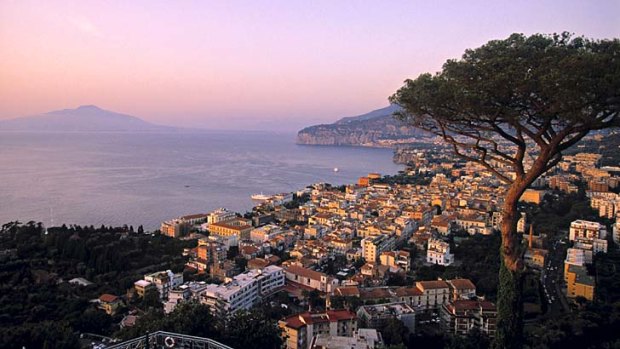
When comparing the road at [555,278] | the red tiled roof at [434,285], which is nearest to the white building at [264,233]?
the red tiled roof at [434,285]

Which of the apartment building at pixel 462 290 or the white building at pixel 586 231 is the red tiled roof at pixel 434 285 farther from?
the white building at pixel 586 231

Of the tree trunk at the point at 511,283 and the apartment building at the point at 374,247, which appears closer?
the tree trunk at the point at 511,283

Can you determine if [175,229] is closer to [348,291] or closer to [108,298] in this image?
[108,298]

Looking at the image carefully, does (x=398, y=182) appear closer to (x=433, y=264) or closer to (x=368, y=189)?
(x=368, y=189)

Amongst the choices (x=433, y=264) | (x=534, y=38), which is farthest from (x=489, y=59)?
(x=433, y=264)

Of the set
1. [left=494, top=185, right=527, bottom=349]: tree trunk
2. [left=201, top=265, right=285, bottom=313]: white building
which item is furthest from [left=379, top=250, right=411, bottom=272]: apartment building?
[left=494, top=185, right=527, bottom=349]: tree trunk
